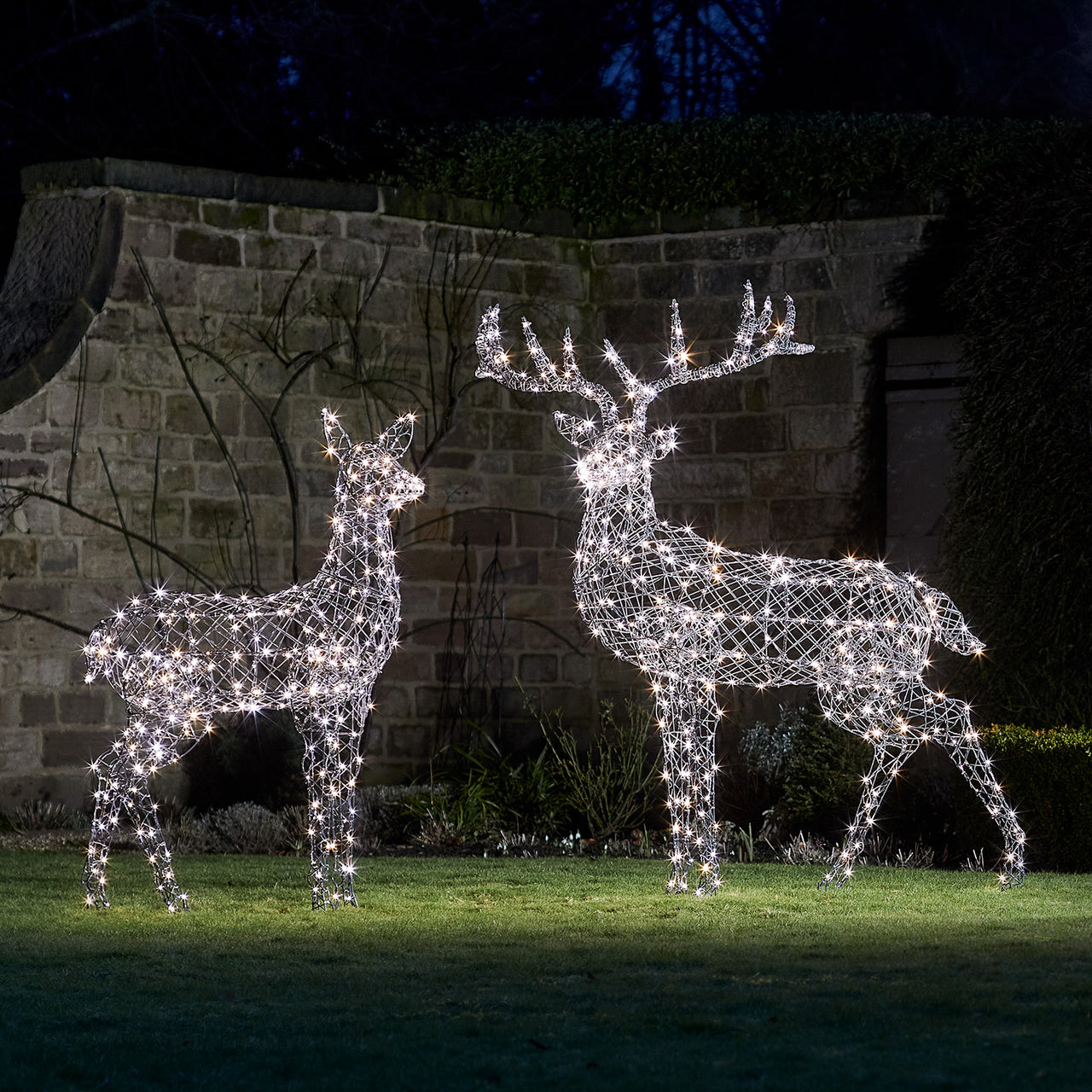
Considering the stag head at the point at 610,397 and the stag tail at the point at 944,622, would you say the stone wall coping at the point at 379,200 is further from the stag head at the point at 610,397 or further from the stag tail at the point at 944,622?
the stag tail at the point at 944,622

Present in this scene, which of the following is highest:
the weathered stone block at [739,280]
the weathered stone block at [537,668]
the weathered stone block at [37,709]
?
the weathered stone block at [739,280]

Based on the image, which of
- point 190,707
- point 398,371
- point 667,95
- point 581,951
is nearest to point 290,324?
point 398,371

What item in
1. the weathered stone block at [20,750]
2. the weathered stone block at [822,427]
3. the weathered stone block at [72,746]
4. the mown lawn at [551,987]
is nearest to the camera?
the mown lawn at [551,987]

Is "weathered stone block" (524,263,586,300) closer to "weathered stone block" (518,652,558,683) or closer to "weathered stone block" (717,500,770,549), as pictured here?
"weathered stone block" (717,500,770,549)

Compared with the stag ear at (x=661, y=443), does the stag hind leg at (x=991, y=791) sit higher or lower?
lower

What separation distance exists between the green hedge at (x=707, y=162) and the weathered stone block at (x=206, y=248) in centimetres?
133

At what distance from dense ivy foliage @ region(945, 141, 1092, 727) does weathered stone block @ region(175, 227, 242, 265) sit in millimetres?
4921

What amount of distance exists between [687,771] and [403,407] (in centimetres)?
485

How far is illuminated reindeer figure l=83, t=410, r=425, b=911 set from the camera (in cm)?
694

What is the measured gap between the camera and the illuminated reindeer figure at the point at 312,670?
6.94 meters

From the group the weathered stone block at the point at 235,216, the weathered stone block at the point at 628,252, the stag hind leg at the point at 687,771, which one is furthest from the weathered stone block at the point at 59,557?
the stag hind leg at the point at 687,771

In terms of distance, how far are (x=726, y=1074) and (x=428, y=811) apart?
6.09 meters

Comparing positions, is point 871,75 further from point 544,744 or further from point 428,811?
point 428,811

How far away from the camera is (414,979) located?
5.51 meters
